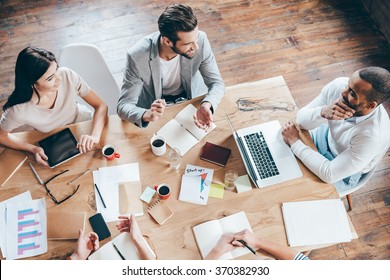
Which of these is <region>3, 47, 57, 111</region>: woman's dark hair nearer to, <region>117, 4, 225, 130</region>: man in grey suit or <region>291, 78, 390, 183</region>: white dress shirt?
<region>117, 4, 225, 130</region>: man in grey suit

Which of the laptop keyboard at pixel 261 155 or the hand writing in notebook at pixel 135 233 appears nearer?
the hand writing in notebook at pixel 135 233

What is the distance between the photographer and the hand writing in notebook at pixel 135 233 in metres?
1.74

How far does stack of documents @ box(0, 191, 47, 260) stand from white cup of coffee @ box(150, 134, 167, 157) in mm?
609

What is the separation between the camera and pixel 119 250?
69.7 inches

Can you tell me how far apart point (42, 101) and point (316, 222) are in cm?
159

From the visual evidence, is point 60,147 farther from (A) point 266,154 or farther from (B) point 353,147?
(B) point 353,147

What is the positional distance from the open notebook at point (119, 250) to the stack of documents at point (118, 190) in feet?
0.36

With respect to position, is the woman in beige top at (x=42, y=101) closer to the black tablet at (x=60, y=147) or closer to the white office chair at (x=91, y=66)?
the black tablet at (x=60, y=147)

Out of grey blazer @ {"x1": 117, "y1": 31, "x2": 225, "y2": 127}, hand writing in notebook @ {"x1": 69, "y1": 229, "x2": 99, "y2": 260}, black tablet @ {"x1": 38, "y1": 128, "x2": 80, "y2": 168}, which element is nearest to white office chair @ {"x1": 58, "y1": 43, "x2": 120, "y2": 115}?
grey blazer @ {"x1": 117, "y1": 31, "x2": 225, "y2": 127}

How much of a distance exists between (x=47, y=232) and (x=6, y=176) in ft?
1.29

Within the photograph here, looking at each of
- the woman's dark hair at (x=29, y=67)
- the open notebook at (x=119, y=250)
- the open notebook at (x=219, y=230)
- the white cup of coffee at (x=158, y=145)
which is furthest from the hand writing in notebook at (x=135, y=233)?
the woman's dark hair at (x=29, y=67)

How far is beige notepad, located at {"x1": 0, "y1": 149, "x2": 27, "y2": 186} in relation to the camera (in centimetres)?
196
